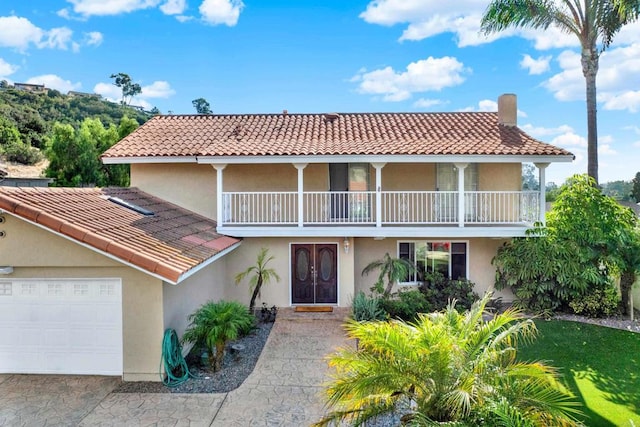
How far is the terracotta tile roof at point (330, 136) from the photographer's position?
12.5 metres

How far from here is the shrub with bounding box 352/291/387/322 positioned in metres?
12.0

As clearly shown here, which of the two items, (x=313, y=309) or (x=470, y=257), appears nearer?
(x=313, y=309)

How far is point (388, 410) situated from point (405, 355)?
72 cm

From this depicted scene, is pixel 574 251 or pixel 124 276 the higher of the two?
pixel 574 251

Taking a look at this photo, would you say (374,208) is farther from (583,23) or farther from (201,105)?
(201,105)

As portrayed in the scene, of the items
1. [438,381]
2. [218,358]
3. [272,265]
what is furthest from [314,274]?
[438,381]

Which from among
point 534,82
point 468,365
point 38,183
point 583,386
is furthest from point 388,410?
point 534,82

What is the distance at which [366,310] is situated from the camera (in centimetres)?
1212

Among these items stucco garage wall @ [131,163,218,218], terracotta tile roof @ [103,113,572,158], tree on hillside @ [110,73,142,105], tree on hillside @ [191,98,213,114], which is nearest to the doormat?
stucco garage wall @ [131,163,218,218]

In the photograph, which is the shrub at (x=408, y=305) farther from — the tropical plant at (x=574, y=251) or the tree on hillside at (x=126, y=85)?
the tree on hillside at (x=126, y=85)

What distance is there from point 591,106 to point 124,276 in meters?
17.2

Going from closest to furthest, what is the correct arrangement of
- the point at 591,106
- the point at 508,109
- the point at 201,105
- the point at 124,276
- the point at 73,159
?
the point at 124,276 → the point at 591,106 → the point at 508,109 → the point at 73,159 → the point at 201,105

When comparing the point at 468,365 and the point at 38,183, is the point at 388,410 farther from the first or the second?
the point at 38,183

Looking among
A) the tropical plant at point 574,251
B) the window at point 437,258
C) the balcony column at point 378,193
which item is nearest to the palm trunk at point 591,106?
the tropical plant at point 574,251
